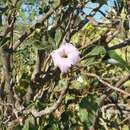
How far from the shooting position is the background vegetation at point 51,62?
1482 millimetres

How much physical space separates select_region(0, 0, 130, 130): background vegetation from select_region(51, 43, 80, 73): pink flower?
81 millimetres

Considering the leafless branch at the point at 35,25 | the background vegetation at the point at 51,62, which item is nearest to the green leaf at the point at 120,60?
the background vegetation at the point at 51,62


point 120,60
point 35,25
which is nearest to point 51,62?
point 35,25

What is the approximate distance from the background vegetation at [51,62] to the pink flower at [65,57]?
0.08m

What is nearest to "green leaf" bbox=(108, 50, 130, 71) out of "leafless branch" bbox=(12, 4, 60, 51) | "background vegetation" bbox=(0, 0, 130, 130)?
"background vegetation" bbox=(0, 0, 130, 130)

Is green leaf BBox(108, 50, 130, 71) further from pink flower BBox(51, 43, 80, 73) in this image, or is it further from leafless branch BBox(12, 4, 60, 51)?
leafless branch BBox(12, 4, 60, 51)

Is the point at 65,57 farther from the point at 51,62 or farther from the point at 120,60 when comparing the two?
the point at 51,62

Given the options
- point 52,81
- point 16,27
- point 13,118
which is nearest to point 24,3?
point 16,27

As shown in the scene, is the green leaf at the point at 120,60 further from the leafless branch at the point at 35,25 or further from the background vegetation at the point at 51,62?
the leafless branch at the point at 35,25

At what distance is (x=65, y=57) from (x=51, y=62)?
0.40 meters

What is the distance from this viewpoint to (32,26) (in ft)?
5.36

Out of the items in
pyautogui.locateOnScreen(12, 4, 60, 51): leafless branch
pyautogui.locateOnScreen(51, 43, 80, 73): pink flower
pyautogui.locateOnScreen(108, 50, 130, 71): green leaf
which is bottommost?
pyautogui.locateOnScreen(108, 50, 130, 71): green leaf

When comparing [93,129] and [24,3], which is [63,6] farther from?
[93,129]

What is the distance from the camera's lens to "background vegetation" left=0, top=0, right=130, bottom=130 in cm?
148
